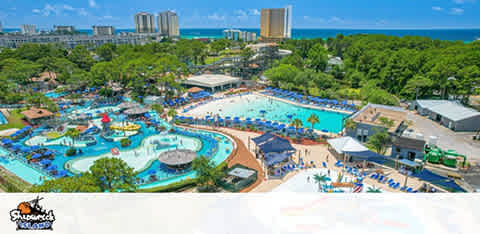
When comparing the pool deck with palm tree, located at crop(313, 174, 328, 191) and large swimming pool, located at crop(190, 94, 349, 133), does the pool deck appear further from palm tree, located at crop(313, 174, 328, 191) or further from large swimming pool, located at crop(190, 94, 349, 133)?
large swimming pool, located at crop(190, 94, 349, 133)

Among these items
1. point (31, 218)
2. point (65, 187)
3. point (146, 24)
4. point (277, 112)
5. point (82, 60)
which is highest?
point (146, 24)

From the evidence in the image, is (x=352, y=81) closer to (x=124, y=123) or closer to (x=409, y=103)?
(x=409, y=103)

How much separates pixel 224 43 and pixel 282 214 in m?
45.9

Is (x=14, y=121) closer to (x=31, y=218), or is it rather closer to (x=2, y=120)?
(x=2, y=120)

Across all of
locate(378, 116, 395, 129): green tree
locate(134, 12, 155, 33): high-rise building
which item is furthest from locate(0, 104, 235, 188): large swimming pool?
locate(378, 116, 395, 129): green tree

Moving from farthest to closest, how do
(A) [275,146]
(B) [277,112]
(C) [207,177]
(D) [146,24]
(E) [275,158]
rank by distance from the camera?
(B) [277,112] < (D) [146,24] < (A) [275,146] < (E) [275,158] < (C) [207,177]

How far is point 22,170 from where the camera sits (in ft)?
41.4

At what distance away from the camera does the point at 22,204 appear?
400 centimetres

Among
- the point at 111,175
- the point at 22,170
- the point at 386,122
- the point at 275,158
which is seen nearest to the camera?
the point at 111,175

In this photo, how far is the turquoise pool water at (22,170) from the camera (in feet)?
39.0

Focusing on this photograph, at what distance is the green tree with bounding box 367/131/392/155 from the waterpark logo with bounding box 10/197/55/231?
1311cm

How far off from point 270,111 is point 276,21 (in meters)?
10.3

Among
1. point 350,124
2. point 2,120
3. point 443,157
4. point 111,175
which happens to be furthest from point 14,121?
point 443,157

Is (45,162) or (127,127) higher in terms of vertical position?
(127,127)
